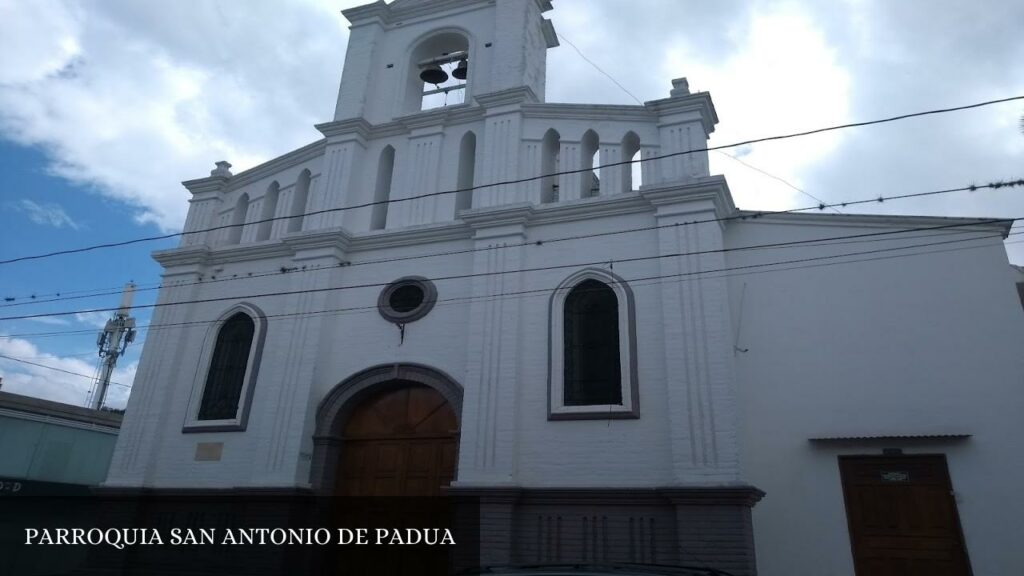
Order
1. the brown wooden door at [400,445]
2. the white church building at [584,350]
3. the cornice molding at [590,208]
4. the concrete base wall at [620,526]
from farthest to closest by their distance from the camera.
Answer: the cornice molding at [590,208]
the brown wooden door at [400,445]
the white church building at [584,350]
the concrete base wall at [620,526]

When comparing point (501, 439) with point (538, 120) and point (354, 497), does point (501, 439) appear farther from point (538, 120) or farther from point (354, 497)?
point (538, 120)

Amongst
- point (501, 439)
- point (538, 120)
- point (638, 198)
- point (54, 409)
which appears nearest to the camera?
point (501, 439)

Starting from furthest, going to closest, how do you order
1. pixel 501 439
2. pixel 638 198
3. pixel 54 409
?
1. pixel 54 409
2. pixel 638 198
3. pixel 501 439

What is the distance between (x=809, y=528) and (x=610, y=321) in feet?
14.7

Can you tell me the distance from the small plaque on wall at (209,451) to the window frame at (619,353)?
22.1 feet

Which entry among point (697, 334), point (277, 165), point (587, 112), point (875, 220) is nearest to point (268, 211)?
point (277, 165)

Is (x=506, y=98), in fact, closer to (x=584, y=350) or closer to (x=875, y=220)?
(x=584, y=350)

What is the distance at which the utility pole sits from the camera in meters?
36.6

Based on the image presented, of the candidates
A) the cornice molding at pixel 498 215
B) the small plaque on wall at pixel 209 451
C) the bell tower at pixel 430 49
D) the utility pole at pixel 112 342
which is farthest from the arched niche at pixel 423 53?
the utility pole at pixel 112 342

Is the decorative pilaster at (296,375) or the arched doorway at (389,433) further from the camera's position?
the decorative pilaster at (296,375)

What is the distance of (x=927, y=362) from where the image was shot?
36.9 ft

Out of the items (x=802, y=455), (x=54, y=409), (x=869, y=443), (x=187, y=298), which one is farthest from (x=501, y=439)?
(x=54, y=409)

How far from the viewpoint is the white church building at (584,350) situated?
35.3 ft

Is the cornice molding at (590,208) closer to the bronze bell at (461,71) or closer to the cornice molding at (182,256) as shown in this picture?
the bronze bell at (461,71)
